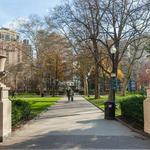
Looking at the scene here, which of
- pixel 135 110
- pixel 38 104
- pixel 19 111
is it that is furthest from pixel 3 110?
pixel 38 104

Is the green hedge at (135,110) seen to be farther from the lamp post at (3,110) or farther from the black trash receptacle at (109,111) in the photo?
the lamp post at (3,110)

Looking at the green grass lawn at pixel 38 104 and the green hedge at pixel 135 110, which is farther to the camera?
the green grass lawn at pixel 38 104

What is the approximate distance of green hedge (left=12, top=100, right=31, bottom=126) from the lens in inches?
699

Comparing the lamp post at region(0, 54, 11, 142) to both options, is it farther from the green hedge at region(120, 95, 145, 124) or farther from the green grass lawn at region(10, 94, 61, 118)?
the green grass lawn at region(10, 94, 61, 118)

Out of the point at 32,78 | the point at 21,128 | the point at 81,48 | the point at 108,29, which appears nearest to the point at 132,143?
the point at 21,128

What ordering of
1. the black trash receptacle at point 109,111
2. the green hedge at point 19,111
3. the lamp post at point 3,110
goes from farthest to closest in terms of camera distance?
the black trash receptacle at point 109,111
the green hedge at point 19,111
the lamp post at point 3,110

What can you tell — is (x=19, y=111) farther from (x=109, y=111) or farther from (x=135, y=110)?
(x=109, y=111)

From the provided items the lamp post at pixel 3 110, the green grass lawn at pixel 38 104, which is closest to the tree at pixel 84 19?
the green grass lawn at pixel 38 104

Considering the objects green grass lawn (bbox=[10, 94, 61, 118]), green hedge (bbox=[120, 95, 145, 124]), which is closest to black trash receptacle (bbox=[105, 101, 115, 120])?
green hedge (bbox=[120, 95, 145, 124])

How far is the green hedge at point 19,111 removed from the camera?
17766mm

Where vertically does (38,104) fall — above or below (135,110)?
below

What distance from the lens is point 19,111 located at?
1895cm

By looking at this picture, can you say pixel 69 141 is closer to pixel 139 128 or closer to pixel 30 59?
pixel 139 128

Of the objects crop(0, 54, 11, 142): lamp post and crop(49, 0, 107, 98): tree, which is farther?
crop(49, 0, 107, 98): tree
